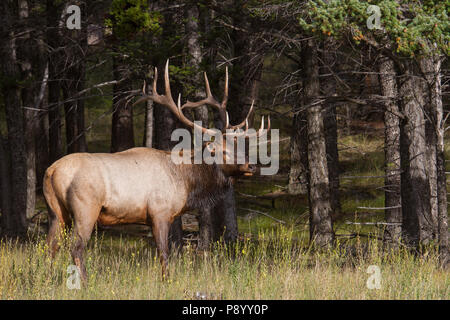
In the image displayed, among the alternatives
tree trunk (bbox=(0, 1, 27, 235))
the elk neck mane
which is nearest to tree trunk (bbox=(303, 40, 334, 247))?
the elk neck mane

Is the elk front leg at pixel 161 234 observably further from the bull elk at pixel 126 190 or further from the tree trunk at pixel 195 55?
the tree trunk at pixel 195 55

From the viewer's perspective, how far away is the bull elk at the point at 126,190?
819 centimetres

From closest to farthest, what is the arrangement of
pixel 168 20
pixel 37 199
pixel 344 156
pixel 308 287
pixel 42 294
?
1. pixel 42 294
2. pixel 308 287
3. pixel 168 20
4. pixel 37 199
5. pixel 344 156

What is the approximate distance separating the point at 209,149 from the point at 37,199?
1357 cm

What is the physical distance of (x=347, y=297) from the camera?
716 centimetres

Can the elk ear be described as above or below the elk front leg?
above

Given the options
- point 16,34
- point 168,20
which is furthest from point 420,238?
point 16,34

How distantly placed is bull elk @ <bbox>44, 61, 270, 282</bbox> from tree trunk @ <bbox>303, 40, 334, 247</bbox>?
2712 mm

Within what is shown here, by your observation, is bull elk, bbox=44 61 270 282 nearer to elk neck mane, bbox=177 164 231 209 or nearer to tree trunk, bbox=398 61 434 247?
elk neck mane, bbox=177 164 231 209

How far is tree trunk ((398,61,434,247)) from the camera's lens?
33.3 ft

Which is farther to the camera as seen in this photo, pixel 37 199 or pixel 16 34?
pixel 37 199

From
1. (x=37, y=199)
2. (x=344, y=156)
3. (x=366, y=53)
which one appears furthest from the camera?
(x=344, y=156)

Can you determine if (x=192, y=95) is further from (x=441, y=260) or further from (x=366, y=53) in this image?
(x=441, y=260)

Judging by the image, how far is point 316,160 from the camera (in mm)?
11758
